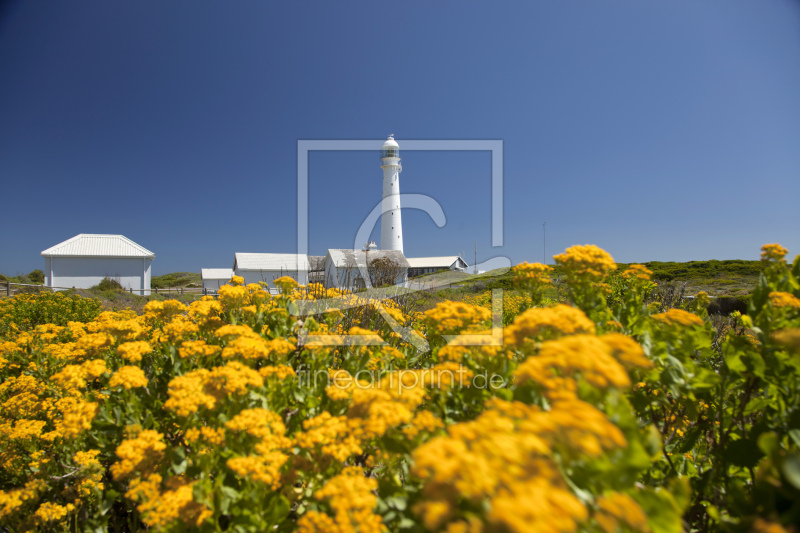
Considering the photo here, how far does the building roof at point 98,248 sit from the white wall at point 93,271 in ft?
1.36

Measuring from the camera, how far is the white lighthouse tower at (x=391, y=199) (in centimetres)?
3544

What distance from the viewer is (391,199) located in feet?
119

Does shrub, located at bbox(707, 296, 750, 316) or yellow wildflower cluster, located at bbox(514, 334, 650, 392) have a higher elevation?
yellow wildflower cluster, located at bbox(514, 334, 650, 392)

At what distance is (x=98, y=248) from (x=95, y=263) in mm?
1252

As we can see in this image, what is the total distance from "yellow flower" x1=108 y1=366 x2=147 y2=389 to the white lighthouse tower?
3314 cm

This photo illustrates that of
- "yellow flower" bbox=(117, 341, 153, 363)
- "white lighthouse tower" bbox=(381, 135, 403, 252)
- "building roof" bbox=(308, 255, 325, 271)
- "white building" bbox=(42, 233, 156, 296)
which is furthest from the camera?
"white lighthouse tower" bbox=(381, 135, 403, 252)

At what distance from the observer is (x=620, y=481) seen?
0.98 m

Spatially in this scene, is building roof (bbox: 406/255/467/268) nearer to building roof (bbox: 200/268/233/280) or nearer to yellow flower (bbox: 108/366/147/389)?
building roof (bbox: 200/268/233/280)

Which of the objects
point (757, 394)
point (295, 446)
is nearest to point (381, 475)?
point (295, 446)

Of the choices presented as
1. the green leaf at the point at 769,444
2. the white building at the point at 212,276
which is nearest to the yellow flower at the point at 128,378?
the green leaf at the point at 769,444

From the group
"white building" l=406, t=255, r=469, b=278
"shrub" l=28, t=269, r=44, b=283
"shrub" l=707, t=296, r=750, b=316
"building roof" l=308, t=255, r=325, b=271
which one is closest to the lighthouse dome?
"white building" l=406, t=255, r=469, b=278

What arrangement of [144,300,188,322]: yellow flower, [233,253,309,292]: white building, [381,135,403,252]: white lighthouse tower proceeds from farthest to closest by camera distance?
[381,135,403,252]: white lighthouse tower < [233,253,309,292]: white building < [144,300,188,322]: yellow flower

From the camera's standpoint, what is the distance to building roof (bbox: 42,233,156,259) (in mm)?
29547

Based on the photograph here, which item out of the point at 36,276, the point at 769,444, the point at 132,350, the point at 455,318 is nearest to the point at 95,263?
the point at 36,276
